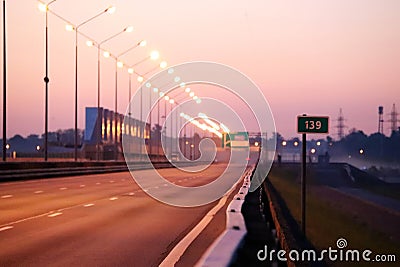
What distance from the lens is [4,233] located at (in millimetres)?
17375

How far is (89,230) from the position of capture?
1847 cm

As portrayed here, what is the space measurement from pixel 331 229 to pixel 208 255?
22444 millimetres

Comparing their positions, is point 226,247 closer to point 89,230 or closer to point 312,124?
point 312,124

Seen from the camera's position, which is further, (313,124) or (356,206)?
(356,206)

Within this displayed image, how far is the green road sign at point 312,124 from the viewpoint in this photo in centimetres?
1770

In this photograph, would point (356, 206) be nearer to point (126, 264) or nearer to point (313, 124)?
point (313, 124)

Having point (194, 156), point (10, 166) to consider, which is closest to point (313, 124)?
point (10, 166)

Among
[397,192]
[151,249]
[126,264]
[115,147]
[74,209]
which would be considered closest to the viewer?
[126,264]

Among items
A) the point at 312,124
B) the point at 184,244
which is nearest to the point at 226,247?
the point at 184,244

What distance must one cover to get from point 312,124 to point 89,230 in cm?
565

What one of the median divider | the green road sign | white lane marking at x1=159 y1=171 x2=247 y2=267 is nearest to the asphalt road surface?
white lane marking at x1=159 y1=171 x2=247 y2=267

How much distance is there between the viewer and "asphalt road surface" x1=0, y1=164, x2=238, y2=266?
13.7 meters

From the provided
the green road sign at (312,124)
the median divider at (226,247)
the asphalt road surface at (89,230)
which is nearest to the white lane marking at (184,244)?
the asphalt road surface at (89,230)

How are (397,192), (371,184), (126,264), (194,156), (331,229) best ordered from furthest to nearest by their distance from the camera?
(194,156) < (371,184) < (397,192) < (331,229) < (126,264)
